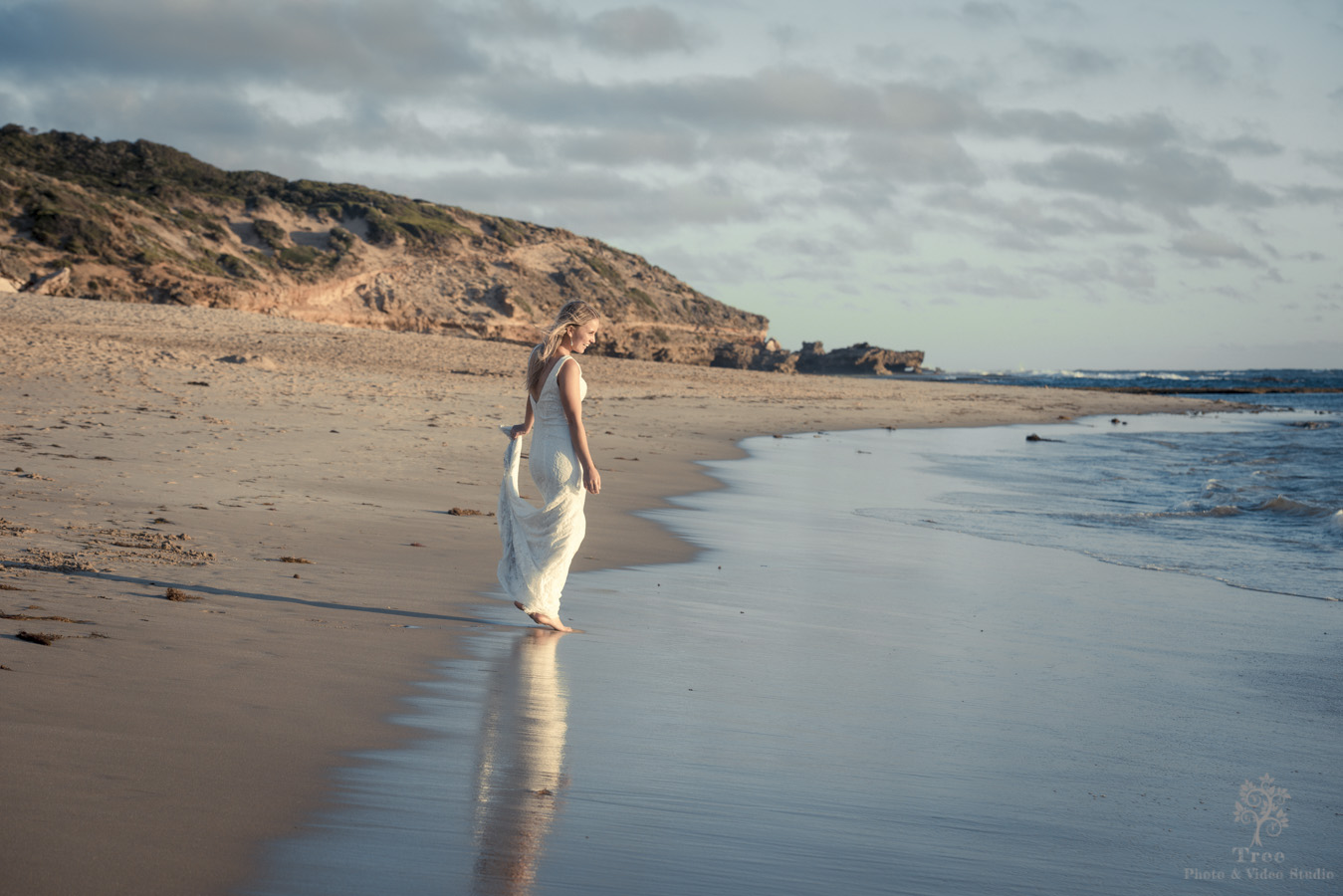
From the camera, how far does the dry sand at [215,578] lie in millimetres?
2230

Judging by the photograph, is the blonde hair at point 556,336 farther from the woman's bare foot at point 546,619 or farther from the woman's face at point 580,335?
the woman's bare foot at point 546,619

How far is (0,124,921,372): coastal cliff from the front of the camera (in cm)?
2977

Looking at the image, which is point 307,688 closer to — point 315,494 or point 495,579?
point 495,579

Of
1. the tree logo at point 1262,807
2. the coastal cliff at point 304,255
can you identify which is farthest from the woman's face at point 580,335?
the coastal cliff at point 304,255

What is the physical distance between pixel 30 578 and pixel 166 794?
7.93ft

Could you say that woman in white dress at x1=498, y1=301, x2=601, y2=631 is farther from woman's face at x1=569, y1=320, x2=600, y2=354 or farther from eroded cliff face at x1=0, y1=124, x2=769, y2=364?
eroded cliff face at x1=0, y1=124, x2=769, y2=364

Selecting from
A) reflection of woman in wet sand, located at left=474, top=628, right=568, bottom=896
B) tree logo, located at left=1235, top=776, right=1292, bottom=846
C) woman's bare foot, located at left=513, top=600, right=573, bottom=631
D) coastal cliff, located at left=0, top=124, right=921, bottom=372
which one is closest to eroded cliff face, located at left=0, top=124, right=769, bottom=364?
coastal cliff, located at left=0, top=124, right=921, bottom=372

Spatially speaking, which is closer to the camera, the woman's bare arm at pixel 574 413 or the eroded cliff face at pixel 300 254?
the woman's bare arm at pixel 574 413

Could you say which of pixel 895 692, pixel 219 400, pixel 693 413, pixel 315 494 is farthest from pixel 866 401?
pixel 895 692

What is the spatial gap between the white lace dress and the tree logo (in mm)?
2726

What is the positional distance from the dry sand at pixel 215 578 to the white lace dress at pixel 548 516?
0.84 ft

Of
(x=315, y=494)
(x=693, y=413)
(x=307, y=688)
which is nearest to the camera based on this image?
(x=307, y=688)

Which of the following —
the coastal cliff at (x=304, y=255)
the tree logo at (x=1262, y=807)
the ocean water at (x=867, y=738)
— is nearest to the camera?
the ocean water at (x=867, y=738)

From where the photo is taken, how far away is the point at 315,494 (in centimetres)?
719
